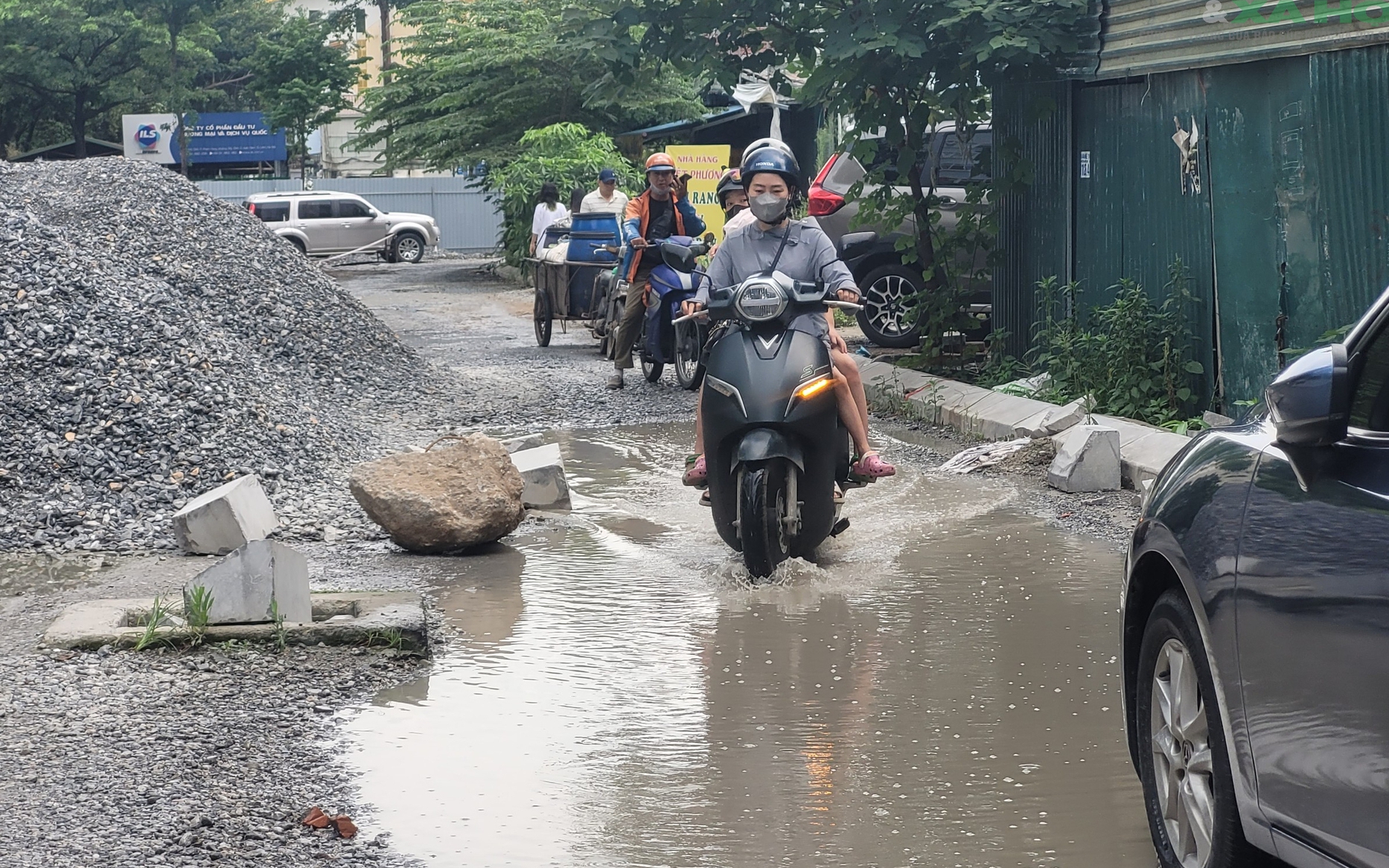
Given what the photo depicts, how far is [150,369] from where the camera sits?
9664 millimetres

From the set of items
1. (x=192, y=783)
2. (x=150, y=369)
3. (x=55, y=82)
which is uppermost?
(x=55, y=82)

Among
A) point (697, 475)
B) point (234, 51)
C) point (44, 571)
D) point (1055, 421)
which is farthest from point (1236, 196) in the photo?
point (234, 51)

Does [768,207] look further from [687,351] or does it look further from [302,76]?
[302,76]

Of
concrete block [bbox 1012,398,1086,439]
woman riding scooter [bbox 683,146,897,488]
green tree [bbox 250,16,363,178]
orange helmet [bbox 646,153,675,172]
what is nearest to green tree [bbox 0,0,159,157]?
green tree [bbox 250,16,363,178]

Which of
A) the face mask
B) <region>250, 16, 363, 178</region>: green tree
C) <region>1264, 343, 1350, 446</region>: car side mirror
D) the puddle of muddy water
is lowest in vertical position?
the puddle of muddy water

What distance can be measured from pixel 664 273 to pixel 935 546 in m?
6.60

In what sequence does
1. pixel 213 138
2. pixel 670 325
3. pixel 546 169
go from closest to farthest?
pixel 670 325
pixel 546 169
pixel 213 138

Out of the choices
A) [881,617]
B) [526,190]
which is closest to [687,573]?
[881,617]

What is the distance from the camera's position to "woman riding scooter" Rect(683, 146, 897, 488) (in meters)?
7.55

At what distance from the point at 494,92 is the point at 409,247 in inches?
329

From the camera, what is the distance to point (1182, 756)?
3613mm

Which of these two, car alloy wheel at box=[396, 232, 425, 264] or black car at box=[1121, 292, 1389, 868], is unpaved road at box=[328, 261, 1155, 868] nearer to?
black car at box=[1121, 292, 1389, 868]

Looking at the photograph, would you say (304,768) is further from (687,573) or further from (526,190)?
(526,190)

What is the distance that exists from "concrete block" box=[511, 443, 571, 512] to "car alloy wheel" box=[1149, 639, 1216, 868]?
5535 millimetres
